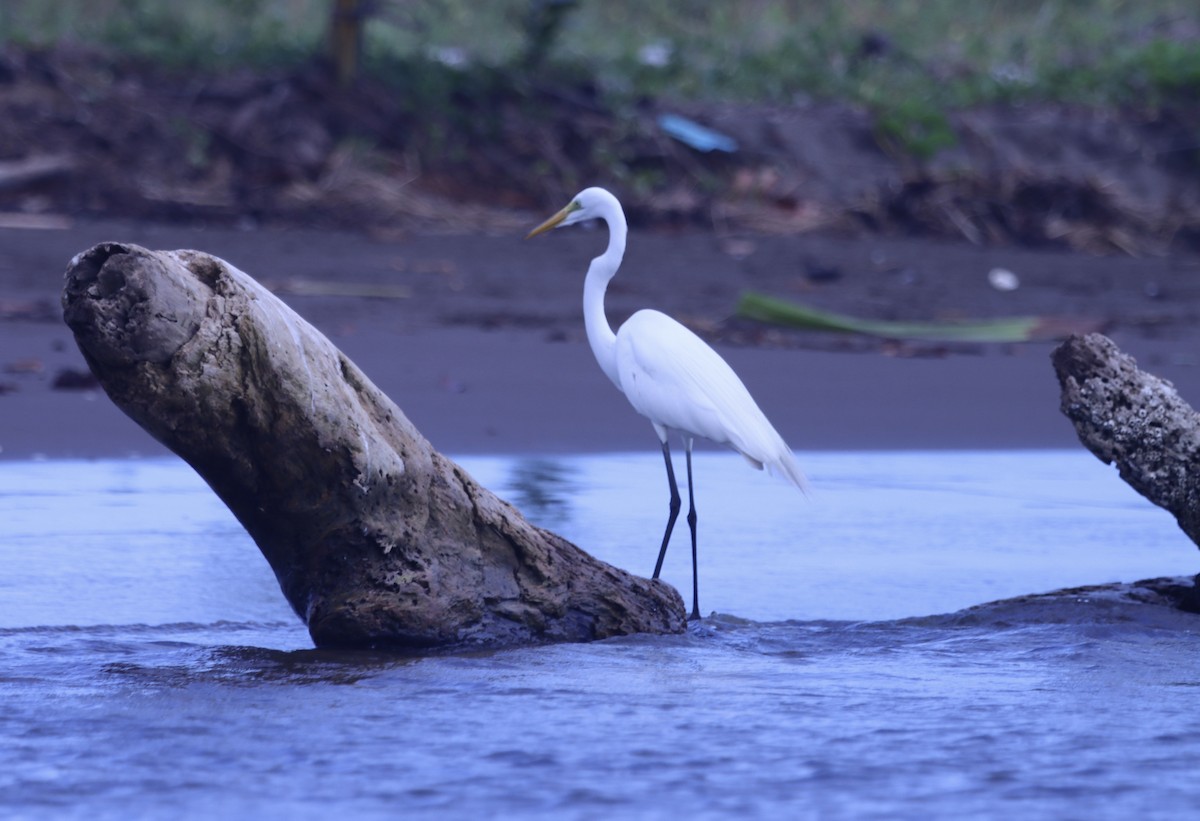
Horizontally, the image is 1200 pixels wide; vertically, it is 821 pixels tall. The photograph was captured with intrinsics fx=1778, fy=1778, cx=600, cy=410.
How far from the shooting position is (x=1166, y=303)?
38.4 ft

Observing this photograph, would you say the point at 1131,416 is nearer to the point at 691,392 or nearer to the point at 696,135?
the point at 691,392

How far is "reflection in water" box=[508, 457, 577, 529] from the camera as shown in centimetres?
634

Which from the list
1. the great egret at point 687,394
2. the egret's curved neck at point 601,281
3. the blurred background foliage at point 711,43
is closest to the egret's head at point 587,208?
the egret's curved neck at point 601,281

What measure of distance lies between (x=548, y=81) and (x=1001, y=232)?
12.5 feet

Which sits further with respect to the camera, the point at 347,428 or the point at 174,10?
the point at 174,10

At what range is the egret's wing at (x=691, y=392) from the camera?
217 inches

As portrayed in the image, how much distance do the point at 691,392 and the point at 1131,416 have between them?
146 cm

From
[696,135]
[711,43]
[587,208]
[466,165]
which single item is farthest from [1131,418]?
[711,43]

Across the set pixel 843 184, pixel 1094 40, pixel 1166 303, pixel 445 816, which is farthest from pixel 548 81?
pixel 445 816

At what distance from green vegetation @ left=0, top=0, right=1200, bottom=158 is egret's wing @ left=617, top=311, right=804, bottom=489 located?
814 cm

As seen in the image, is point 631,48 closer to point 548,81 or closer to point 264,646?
point 548,81

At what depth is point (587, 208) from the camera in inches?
256

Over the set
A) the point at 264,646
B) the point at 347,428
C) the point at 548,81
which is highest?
the point at 548,81

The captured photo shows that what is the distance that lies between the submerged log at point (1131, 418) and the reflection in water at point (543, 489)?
2.05 m
